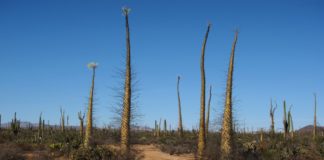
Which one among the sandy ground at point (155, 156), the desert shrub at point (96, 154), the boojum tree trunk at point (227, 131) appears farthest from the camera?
the sandy ground at point (155, 156)

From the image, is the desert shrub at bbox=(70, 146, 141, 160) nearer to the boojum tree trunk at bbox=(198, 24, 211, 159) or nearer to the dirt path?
the dirt path

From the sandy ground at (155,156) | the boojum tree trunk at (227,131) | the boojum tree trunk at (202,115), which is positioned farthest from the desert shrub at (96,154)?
the boojum tree trunk at (227,131)

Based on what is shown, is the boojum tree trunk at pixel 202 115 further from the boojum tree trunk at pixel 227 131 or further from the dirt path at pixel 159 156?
the dirt path at pixel 159 156

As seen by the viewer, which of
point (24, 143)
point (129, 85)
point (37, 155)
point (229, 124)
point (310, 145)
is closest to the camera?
point (129, 85)

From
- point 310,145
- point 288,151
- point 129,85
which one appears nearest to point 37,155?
point 129,85

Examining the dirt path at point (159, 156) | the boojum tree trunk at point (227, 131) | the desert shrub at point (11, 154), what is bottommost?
the dirt path at point (159, 156)

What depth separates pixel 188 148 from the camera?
20.0 metres

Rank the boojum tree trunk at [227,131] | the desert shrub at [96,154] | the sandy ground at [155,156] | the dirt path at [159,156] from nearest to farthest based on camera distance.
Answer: the desert shrub at [96,154] → the boojum tree trunk at [227,131] → the sandy ground at [155,156] → the dirt path at [159,156]

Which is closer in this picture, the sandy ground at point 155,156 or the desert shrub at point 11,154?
the desert shrub at point 11,154

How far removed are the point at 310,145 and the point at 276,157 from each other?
6.08 metres

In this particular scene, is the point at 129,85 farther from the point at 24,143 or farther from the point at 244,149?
the point at 24,143

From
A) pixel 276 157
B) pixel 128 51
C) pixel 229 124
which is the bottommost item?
pixel 276 157

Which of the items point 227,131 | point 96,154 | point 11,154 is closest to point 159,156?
point 96,154

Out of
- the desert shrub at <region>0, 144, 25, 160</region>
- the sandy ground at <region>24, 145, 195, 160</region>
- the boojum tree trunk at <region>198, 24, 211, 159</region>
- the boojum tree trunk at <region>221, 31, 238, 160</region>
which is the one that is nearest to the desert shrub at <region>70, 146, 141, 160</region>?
the sandy ground at <region>24, 145, 195, 160</region>
